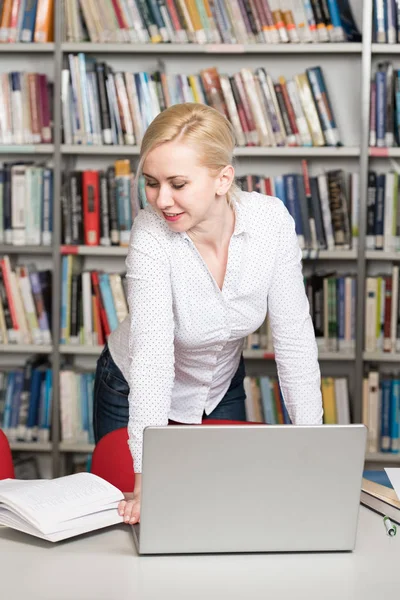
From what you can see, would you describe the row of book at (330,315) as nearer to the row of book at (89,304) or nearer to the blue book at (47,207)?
the row of book at (89,304)

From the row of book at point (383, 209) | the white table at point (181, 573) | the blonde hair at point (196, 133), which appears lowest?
the white table at point (181, 573)

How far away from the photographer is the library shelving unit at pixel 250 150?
318 centimetres

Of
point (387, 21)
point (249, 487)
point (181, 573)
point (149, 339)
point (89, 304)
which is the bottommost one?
point (181, 573)

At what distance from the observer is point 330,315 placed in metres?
3.27

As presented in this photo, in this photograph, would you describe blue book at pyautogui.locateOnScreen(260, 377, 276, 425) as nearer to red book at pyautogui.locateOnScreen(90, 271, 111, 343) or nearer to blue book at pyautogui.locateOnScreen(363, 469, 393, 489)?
red book at pyautogui.locateOnScreen(90, 271, 111, 343)

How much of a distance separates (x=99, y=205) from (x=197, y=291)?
62.0 inches

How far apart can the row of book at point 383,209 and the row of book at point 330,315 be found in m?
0.19

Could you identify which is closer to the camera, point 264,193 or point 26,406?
point 264,193

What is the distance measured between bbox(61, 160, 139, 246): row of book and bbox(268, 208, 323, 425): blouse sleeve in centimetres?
152

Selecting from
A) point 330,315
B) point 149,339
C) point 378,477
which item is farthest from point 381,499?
point 330,315

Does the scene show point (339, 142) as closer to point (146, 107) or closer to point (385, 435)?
point (146, 107)

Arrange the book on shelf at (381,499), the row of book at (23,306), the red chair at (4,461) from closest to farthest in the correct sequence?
1. the book on shelf at (381,499)
2. the red chair at (4,461)
3. the row of book at (23,306)

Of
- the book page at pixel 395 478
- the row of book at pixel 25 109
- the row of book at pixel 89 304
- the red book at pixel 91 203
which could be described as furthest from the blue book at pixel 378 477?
the row of book at pixel 25 109

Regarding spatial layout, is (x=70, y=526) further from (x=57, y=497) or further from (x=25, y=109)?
(x=25, y=109)
